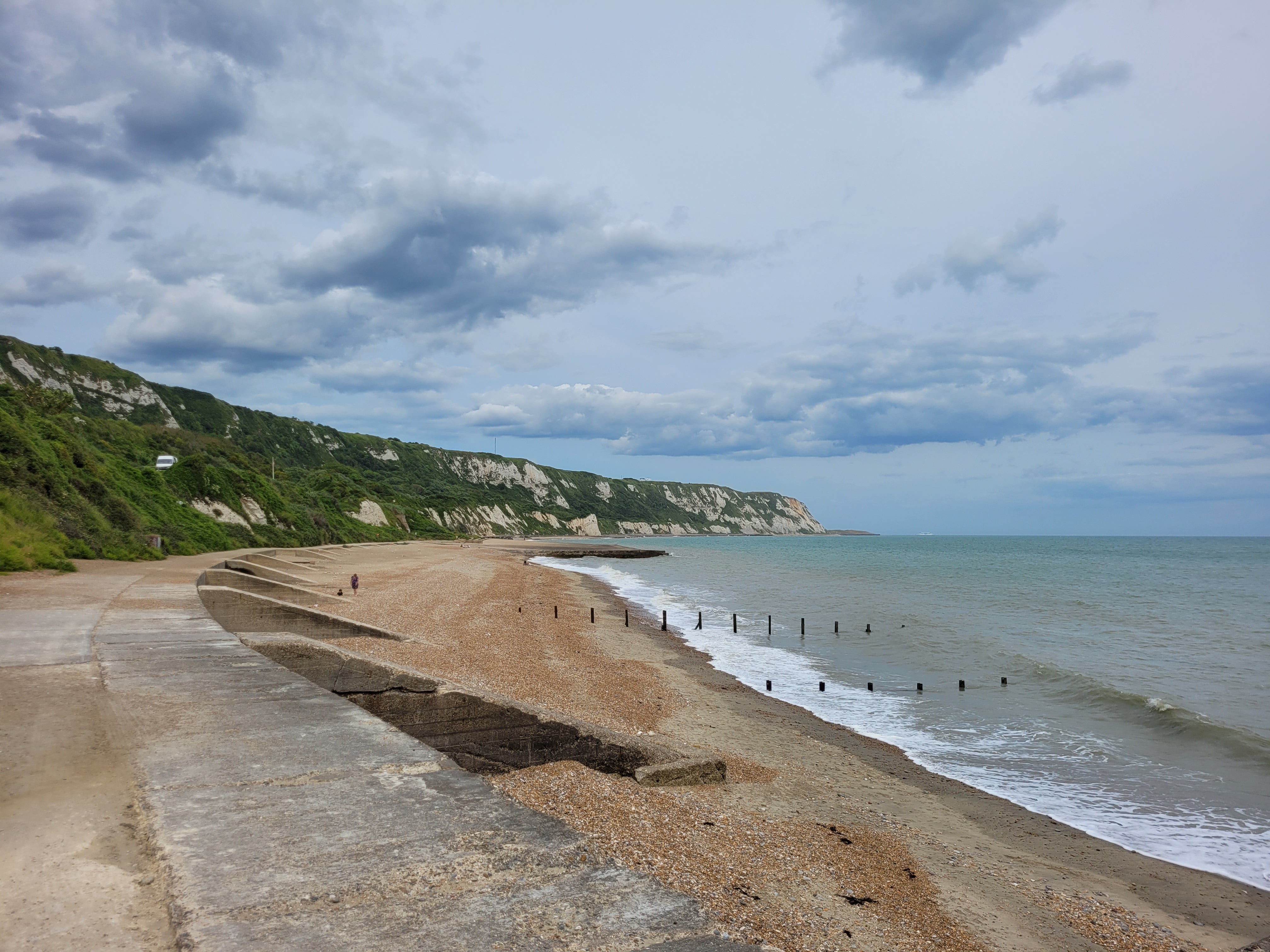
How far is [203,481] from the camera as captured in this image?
134 ft

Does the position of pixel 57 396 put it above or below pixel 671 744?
above

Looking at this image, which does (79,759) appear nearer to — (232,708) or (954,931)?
(232,708)

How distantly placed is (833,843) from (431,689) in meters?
4.64

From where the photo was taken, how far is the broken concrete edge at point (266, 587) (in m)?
17.7

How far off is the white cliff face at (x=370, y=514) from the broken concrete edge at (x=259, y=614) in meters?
66.4

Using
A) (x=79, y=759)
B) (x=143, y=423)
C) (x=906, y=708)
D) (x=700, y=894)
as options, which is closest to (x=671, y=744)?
(x=700, y=894)

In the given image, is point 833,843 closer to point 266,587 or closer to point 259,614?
point 259,614

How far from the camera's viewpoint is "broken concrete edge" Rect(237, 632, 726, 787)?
707 cm

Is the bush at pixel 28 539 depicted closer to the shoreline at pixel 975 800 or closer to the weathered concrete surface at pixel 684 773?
the weathered concrete surface at pixel 684 773

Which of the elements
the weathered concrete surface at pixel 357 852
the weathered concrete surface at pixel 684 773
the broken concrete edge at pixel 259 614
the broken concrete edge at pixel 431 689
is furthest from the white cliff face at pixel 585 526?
the weathered concrete surface at pixel 357 852

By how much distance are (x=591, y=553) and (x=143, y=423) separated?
198ft

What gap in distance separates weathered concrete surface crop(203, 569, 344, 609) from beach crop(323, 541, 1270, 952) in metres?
5.58

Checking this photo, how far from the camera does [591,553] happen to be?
8675cm

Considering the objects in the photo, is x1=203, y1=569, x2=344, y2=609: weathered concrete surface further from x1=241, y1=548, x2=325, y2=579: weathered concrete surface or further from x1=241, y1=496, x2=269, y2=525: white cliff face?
x1=241, y1=496, x2=269, y2=525: white cliff face
